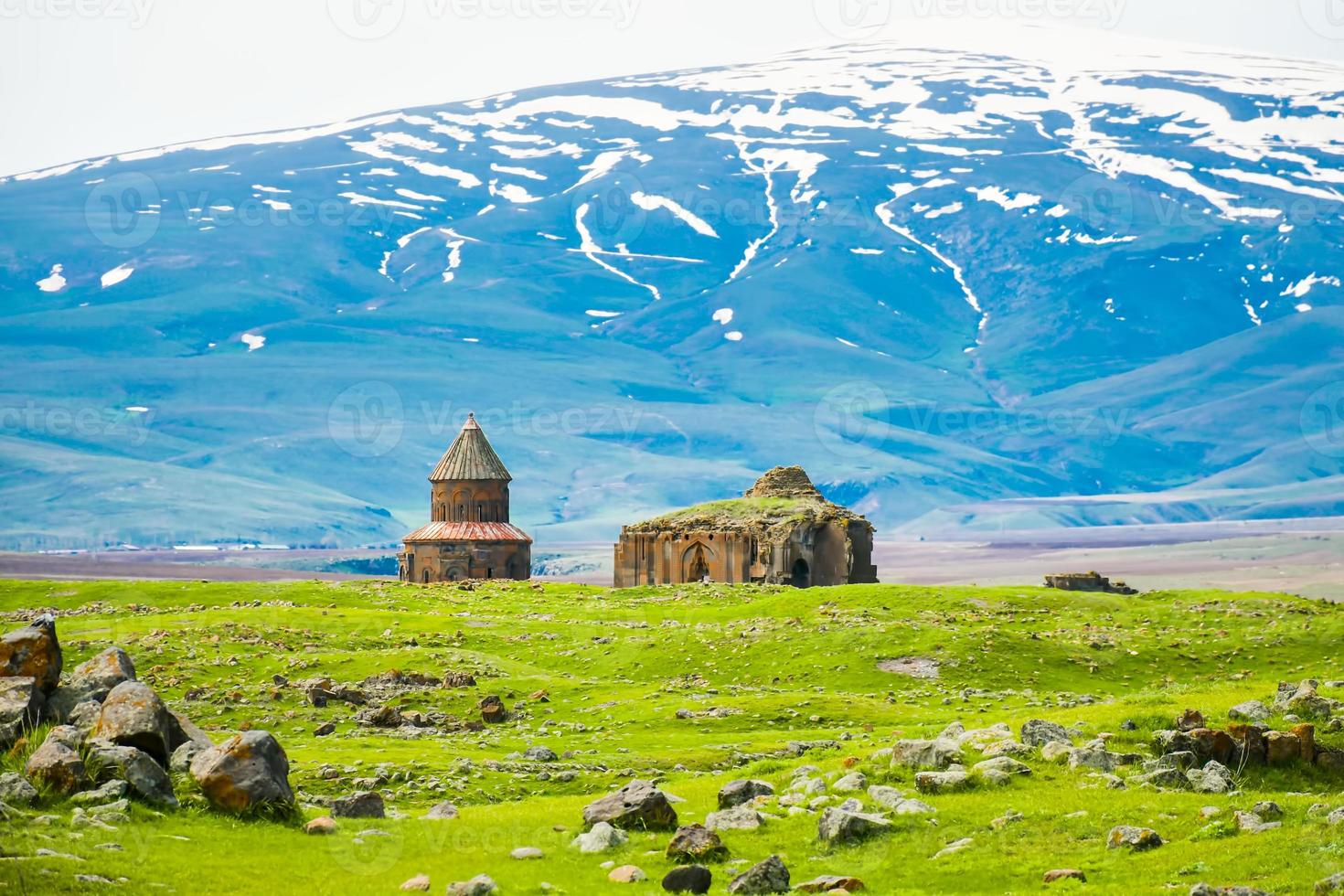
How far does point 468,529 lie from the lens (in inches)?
4267

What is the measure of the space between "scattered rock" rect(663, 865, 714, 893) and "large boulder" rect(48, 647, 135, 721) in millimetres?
10715

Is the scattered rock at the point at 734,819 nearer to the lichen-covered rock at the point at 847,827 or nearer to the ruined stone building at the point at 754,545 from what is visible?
the lichen-covered rock at the point at 847,827

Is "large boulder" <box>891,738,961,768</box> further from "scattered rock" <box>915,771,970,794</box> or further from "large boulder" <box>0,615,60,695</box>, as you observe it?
"large boulder" <box>0,615,60,695</box>

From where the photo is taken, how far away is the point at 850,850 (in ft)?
86.5

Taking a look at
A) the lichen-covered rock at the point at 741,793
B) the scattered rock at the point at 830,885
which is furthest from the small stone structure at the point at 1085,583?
the scattered rock at the point at 830,885

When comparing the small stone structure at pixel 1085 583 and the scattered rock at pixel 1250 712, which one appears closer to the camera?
the scattered rock at pixel 1250 712

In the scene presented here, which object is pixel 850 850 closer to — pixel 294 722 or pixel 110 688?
pixel 110 688

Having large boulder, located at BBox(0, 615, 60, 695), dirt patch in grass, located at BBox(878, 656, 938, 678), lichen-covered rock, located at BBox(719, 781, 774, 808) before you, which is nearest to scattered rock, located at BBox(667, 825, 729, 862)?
lichen-covered rock, located at BBox(719, 781, 774, 808)

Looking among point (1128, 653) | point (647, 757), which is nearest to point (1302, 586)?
point (1128, 653)

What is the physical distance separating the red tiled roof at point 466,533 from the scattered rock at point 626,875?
82.4 metres

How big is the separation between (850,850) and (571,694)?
27078mm

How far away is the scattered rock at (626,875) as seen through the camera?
2467 centimetres

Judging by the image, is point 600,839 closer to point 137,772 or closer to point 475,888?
point 475,888

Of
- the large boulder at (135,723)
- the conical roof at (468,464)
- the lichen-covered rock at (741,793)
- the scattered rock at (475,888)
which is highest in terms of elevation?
the conical roof at (468,464)
